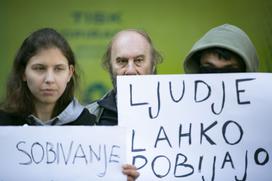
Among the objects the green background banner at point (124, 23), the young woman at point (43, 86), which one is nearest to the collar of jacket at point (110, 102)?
the young woman at point (43, 86)

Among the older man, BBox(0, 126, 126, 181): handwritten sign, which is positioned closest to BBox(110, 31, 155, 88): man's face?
the older man

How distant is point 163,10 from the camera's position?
4.62 metres

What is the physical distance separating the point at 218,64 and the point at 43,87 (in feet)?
2.44

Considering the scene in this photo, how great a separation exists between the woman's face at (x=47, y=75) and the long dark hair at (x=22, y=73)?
33 millimetres

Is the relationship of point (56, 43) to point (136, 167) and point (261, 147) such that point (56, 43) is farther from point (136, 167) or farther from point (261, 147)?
point (261, 147)

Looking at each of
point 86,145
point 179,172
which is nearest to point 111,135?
point 86,145

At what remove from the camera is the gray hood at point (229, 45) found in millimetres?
2430

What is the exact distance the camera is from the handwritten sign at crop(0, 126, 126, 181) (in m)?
2.16

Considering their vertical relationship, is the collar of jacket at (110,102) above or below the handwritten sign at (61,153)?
above

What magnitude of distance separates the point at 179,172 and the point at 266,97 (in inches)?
17.8

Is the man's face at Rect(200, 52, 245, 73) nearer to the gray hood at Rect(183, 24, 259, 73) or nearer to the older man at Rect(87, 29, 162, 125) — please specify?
the gray hood at Rect(183, 24, 259, 73)

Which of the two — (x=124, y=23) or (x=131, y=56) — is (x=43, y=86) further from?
(x=124, y=23)

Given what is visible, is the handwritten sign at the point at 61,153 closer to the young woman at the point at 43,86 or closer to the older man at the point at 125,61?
the young woman at the point at 43,86

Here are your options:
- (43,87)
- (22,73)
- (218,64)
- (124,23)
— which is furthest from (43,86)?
(124,23)
